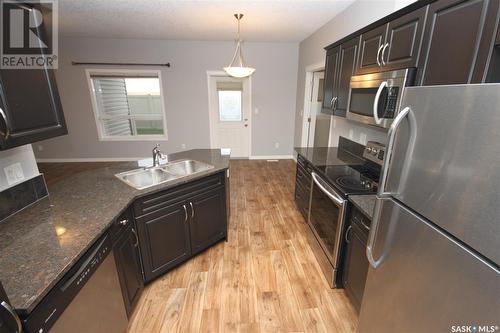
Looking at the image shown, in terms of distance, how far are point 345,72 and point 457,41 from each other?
1283mm

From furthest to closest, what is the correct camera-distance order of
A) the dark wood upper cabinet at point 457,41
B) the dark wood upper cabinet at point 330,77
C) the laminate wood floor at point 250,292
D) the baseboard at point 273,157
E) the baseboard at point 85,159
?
the baseboard at point 273,157, the baseboard at point 85,159, the dark wood upper cabinet at point 330,77, the laminate wood floor at point 250,292, the dark wood upper cabinet at point 457,41

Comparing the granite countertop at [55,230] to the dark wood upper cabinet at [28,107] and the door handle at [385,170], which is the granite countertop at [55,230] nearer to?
the dark wood upper cabinet at [28,107]

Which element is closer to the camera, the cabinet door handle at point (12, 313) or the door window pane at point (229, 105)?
the cabinet door handle at point (12, 313)

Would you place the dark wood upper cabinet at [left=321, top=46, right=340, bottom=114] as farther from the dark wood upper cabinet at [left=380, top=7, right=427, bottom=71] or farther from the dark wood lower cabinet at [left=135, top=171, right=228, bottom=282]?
the dark wood lower cabinet at [left=135, top=171, right=228, bottom=282]

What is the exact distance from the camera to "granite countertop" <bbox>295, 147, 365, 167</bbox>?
2.44 m

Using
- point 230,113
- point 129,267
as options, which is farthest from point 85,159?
point 129,267

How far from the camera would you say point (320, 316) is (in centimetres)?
169

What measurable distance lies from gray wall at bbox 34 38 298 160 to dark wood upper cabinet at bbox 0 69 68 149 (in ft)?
13.3

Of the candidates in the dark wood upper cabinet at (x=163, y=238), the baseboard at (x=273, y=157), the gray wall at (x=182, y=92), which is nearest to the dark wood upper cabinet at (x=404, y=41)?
the dark wood upper cabinet at (x=163, y=238)

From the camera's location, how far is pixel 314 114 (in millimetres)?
4719

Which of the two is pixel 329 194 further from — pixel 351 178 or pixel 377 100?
pixel 377 100

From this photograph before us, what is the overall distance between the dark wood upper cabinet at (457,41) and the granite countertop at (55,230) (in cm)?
179

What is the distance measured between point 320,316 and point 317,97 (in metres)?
4.05

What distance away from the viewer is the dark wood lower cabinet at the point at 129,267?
1.45 metres
